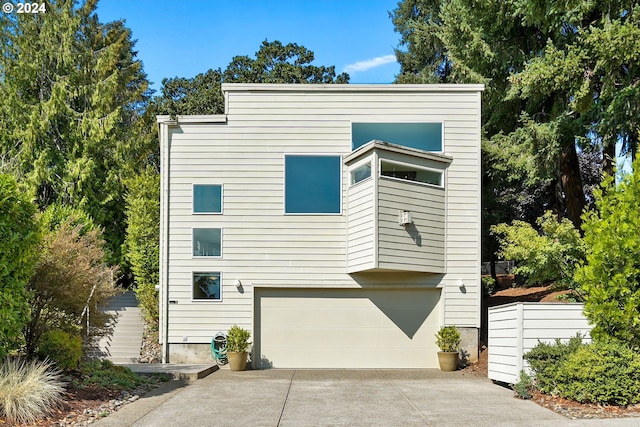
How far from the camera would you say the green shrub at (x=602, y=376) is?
8.45 meters

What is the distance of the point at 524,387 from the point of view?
9.55 metres

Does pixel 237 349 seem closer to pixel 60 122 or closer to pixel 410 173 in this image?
pixel 410 173

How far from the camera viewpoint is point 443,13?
18.7m

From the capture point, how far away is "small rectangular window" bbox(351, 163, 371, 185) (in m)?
14.0

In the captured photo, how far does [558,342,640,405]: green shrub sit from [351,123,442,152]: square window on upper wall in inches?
281

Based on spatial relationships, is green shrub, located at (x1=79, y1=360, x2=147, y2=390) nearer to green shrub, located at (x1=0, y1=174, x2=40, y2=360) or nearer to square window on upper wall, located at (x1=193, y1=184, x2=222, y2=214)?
green shrub, located at (x1=0, y1=174, x2=40, y2=360)

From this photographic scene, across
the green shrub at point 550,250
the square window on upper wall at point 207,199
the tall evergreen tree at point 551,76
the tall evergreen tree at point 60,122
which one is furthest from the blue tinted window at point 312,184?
the tall evergreen tree at point 60,122

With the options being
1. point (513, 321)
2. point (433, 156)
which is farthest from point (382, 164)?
point (513, 321)

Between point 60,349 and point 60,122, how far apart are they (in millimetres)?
13194

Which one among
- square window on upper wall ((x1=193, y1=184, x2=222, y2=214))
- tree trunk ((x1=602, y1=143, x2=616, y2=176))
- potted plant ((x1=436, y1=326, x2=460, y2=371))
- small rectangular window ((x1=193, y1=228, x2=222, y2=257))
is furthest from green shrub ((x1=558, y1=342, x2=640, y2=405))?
tree trunk ((x1=602, y1=143, x2=616, y2=176))

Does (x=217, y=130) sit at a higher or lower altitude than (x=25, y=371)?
higher

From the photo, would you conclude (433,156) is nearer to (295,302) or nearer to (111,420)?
(295,302)

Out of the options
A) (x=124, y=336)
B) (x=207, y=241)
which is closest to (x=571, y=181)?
(x=207, y=241)

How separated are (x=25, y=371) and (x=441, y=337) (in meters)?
8.86
